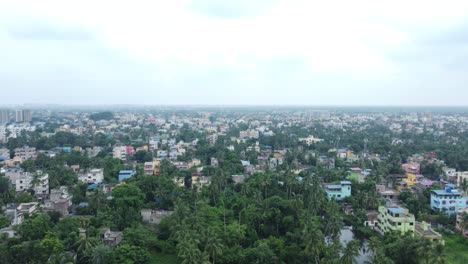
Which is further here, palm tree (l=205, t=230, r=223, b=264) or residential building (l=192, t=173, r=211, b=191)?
residential building (l=192, t=173, r=211, b=191)

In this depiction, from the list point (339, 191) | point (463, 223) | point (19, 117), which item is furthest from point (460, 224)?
point (19, 117)

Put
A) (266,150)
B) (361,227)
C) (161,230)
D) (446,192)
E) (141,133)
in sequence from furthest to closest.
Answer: (141,133), (266,150), (446,192), (361,227), (161,230)

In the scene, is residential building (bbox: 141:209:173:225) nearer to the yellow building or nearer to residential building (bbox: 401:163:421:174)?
the yellow building

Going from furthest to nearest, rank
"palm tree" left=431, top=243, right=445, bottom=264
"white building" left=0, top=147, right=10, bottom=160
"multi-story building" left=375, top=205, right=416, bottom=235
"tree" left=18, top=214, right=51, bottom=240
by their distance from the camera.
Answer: "white building" left=0, top=147, right=10, bottom=160, "multi-story building" left=375, top=205, right=416, bottom=235, "tree" left=18, top=214, right=51, bottom=240, "palm tree" left=431, top=243, right=445, bottom=264

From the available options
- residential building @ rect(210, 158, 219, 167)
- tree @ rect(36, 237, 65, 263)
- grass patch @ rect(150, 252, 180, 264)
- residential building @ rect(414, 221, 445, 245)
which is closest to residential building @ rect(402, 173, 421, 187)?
residential building @ rect(414, 221, 445, 245)

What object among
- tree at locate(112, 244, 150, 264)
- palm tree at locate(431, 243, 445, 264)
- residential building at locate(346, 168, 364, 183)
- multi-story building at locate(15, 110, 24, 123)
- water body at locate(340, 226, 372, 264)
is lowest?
water body at locate(340, 226, 372, 264)

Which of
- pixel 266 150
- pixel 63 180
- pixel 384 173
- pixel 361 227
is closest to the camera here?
pixel 361 227

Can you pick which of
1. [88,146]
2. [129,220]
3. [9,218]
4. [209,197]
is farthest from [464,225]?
[88,146]

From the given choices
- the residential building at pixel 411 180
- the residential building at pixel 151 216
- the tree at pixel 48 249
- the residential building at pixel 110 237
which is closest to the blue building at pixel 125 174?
the residential building at pixel 151 216

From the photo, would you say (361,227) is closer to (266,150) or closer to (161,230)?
(161,230)
